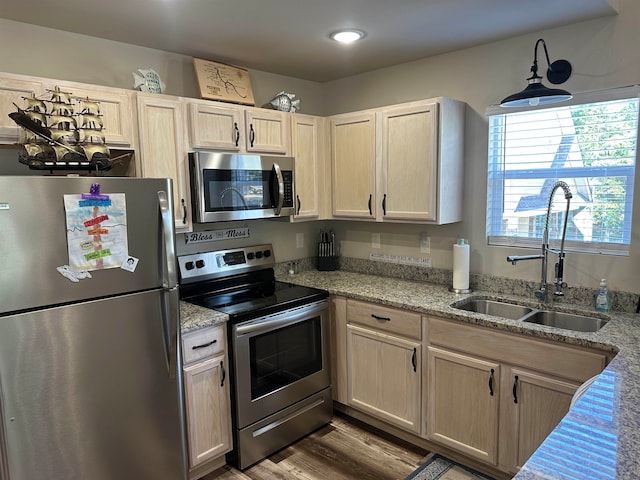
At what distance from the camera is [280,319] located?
265 cm

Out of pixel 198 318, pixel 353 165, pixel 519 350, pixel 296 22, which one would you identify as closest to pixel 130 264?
pixel 198 318

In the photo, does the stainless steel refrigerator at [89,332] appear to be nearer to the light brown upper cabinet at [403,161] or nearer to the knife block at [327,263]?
the light brown upper cabinet at [403,161]

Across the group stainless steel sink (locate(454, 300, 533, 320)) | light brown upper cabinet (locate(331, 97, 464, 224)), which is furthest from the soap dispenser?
light brown upper cabinet (locate(331, 97, 464, 224))

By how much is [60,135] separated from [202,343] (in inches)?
47.1

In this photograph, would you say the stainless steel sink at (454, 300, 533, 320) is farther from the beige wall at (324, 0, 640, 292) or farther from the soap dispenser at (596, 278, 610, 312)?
the soap dispenser at (596, 278, 610, 312)

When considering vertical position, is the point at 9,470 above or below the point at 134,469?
above

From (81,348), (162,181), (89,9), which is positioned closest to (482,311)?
(162,181)

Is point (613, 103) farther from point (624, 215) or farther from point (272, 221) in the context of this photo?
point (272, 221)

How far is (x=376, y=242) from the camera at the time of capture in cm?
343

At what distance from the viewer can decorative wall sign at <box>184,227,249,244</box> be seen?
2891mm

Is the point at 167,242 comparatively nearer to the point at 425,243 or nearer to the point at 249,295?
the point at 249,295

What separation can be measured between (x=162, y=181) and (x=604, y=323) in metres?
2.26

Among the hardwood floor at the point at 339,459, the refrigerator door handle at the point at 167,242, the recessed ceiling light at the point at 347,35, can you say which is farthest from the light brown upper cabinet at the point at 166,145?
the hardwood floor at the point at 339,459

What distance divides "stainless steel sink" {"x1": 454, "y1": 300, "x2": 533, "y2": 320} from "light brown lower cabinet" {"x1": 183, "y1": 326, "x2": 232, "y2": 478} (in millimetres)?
1377
